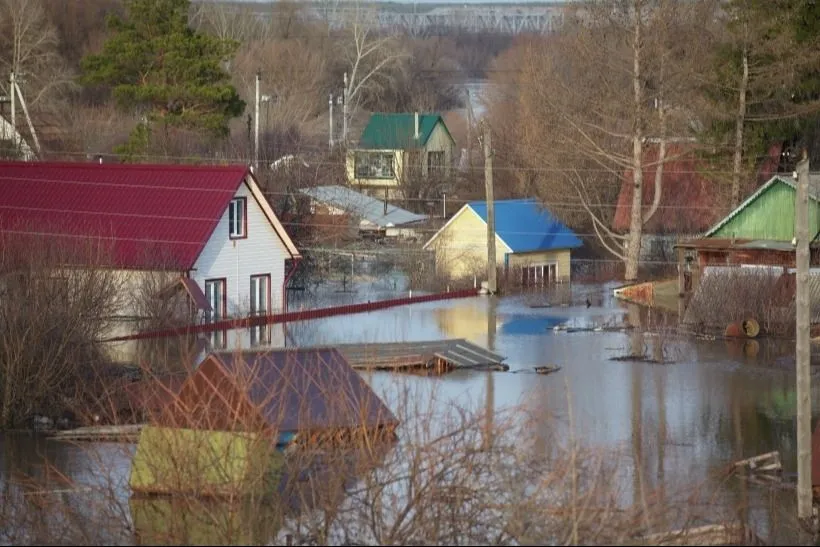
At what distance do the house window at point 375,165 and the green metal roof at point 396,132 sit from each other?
0.70 metres

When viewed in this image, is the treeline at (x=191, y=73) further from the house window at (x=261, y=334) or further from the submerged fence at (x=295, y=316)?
the house window at (x=261, y=334)

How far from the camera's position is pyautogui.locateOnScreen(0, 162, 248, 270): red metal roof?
29156mm

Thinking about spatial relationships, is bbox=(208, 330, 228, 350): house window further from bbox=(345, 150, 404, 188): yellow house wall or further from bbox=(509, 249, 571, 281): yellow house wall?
bbox=(345, 150, 404, 188): yellow house wall

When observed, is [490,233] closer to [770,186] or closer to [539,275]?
[539,275]

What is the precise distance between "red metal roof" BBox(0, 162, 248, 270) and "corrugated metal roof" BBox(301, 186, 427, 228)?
11.4 meters

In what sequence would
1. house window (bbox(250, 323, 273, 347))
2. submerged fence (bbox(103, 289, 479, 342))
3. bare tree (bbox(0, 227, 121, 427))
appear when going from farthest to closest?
house window (bbox(250, 323, 273, 347)) → submerged fence (bbox(103, 289, 479, 342)) → bare tree (bbox(0, 227, 121, 427))

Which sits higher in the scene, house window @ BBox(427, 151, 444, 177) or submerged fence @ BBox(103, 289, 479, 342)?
house window @ BBox(427, 151, 444, 177)

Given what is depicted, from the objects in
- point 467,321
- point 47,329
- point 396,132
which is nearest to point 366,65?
point 396,132

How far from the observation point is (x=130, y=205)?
30.4 m

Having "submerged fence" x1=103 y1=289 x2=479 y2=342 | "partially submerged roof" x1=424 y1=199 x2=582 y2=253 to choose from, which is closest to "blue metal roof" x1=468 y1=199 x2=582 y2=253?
"partially submerged roof" x1=424 y1=199 x2=582 y2=253

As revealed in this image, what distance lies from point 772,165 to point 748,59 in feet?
12.1

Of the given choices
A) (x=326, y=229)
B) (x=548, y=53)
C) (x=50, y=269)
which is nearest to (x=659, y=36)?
(x=326, y=229)

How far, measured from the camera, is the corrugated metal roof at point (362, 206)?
4400cm

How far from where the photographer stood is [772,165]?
136 feet
